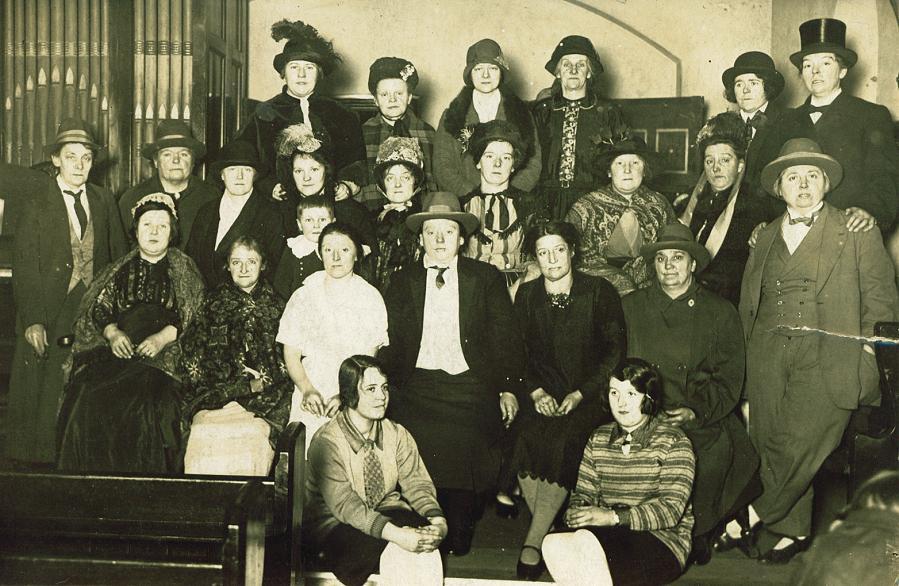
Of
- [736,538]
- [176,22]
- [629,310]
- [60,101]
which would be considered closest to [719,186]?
[629,310]

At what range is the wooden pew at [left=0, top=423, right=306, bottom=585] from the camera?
377cm

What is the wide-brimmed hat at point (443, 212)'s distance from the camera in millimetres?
4395

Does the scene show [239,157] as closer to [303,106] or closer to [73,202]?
[303,106]

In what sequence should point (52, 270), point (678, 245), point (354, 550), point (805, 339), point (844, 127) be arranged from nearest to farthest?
point (354, 550), point (805, 339), point (678, 245), point (844, 127), point (52, 270)

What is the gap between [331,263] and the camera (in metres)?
4.47

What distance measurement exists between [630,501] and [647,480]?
0.10m

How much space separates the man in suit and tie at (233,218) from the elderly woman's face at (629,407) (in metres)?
1.76

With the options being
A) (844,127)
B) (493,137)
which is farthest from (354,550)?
(844,127)

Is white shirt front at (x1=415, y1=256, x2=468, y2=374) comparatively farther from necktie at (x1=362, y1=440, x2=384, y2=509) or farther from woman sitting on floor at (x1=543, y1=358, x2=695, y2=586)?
woman sitting on floor at (x1=543, y1=358, x2=695, y2=586)

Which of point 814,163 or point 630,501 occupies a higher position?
point 814,163

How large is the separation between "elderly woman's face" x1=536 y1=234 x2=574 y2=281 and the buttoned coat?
1.05m

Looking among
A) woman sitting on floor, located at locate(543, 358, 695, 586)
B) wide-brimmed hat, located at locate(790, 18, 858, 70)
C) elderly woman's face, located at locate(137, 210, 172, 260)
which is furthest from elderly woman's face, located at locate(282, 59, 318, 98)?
Answer: wide-brimmed hat, located at locate(790, 18, 858, 70)

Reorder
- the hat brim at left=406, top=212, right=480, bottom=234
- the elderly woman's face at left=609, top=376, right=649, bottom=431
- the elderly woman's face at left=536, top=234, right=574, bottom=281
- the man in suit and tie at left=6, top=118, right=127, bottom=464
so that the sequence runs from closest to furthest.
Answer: the elderly woman's face at left=609, top=376, right=649, bottom=431
the elderly woman's face at left=536, top=234, right=574, bottom=281
the hat brim at left=406, top=212, right=480, bottom=234
the man in suit and tie at left=6, top=118, right=127, bottom=464

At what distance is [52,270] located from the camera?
15.4ft
